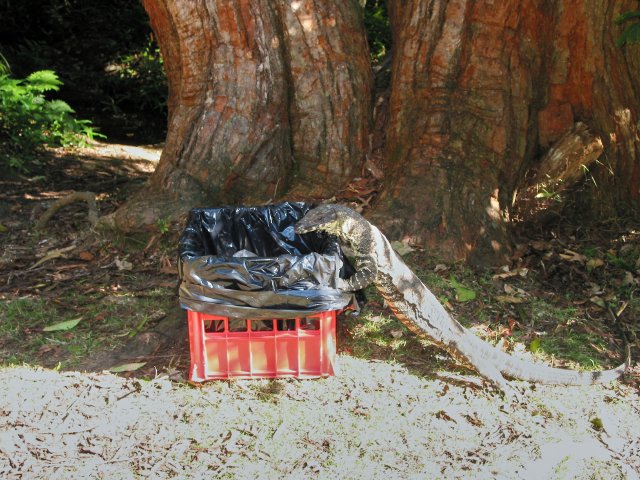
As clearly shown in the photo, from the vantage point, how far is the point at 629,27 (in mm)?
4430

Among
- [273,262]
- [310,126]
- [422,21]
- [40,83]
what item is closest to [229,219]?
[273,262]

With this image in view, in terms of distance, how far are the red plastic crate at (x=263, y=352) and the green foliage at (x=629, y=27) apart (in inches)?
101

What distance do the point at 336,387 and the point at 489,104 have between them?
7.98 ft

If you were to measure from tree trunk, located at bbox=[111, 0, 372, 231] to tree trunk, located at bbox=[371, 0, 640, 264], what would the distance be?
1.56 feet

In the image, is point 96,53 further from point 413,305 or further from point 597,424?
point 597,424

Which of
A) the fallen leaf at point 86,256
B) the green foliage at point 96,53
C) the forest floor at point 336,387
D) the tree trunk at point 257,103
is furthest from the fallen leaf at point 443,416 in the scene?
the green foliage at point 96,53

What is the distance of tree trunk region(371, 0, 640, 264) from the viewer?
4871 mm

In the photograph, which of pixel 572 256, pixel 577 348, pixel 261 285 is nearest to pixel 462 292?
pixel 577 348

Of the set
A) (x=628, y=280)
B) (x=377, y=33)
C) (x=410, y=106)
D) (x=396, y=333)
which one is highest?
(x=377, y=33)

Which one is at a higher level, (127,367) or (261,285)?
(261,285)

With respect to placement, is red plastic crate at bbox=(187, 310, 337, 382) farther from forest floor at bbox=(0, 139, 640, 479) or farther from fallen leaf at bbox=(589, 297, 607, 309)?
fallen leaf at bbox=(589, 297, 607, 309)

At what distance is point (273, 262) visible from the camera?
3.46 metres

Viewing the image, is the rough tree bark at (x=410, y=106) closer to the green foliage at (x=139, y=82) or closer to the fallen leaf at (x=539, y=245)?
the fallen leaf at (x=539, y=245)

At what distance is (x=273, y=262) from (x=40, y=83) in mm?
5949
